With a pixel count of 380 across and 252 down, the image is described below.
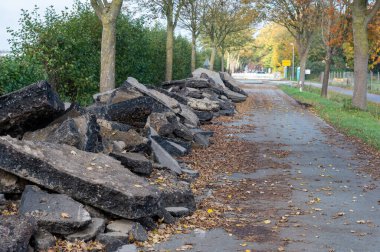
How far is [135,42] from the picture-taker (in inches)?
971

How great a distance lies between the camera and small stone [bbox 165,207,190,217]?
795 centimetres

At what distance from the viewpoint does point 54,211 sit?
6.58 m

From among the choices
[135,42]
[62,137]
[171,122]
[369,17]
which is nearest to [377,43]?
[369,17]

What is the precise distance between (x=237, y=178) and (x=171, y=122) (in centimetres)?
278

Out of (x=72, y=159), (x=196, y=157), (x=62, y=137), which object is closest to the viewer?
(x=72, y=159)

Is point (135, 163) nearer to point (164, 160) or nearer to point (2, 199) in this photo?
point (164, 160)

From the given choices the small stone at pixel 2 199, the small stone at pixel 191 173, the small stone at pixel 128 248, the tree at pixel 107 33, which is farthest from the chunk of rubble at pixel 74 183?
the tree at pixel 107 33

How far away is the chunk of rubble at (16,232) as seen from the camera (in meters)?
5.52

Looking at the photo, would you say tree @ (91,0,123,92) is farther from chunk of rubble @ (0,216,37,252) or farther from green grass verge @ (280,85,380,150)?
chunk of rubble @ (0,216,37,252)

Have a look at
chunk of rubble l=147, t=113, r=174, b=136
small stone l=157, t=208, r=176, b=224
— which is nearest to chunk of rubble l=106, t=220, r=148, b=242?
small stone l=157, t=208, r=176, b=224

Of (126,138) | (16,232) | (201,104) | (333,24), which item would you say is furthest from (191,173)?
(333,24)

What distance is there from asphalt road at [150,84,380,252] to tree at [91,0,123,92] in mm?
4929

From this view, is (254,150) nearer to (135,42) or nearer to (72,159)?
(72,159)

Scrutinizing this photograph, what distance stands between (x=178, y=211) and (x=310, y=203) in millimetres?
2360
